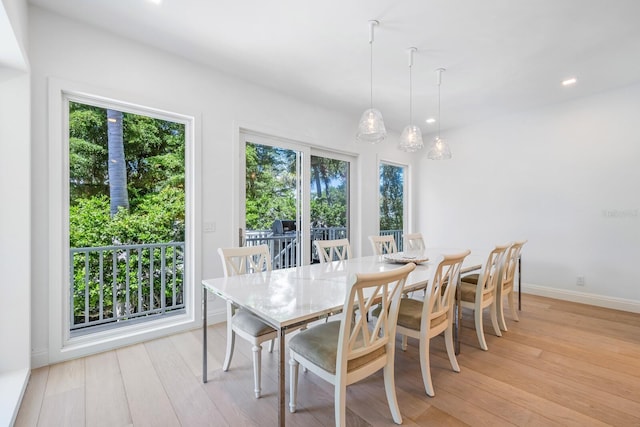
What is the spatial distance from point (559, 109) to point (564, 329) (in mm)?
2943

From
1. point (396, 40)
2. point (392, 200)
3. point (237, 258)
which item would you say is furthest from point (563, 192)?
point (237, 258)

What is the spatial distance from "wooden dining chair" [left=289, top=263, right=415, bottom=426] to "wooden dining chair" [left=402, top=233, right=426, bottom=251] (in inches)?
87.1

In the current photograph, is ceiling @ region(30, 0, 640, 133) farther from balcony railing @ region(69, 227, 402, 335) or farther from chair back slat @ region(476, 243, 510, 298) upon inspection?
balcony railing @ region(69, 227, 402, 335)

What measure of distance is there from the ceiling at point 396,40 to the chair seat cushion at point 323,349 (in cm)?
230

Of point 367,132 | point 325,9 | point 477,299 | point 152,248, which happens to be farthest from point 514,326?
point 152,248

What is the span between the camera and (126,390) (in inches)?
76.2

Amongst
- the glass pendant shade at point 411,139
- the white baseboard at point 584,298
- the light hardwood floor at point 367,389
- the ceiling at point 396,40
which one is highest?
the ceiling at point 396,40

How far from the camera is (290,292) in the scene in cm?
177

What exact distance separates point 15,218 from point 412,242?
390 centimetres

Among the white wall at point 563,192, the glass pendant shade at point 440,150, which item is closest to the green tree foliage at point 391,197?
the white wall at point 563,192

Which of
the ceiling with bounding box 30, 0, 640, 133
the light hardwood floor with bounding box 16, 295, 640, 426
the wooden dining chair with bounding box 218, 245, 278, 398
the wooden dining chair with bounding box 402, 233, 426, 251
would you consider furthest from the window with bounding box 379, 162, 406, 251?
the wooden dining chair with bounding box 218, 245, 278, 398

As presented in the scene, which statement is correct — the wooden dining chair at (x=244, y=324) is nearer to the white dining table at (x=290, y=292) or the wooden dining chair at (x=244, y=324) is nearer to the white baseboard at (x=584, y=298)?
the white dining table at (x=290, y=292)

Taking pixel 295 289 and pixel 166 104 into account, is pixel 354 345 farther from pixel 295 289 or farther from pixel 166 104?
pixel 166 104

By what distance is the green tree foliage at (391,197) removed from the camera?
17.1 ft
